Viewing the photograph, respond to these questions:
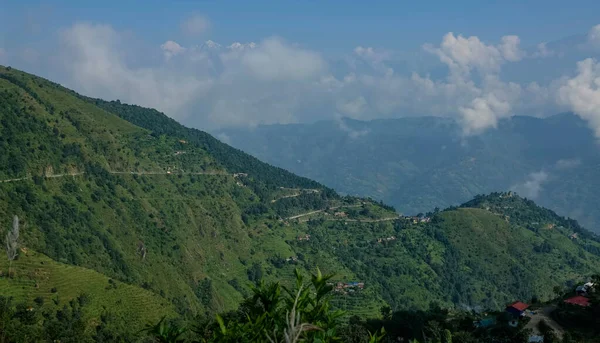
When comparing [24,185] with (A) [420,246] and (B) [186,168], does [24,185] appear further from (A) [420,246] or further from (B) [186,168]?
(A) [420,246]

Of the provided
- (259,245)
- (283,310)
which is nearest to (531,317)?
(283,310)

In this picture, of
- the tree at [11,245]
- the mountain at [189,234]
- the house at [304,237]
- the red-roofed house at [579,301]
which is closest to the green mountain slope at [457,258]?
the mountain at [189,234]

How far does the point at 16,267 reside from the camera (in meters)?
62.7

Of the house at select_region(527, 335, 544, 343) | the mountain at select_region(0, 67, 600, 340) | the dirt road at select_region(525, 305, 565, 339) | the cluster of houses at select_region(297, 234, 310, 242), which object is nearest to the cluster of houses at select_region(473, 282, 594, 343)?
the dirt road at select_region(525, 305, 565, 339)

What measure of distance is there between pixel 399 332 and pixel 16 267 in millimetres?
43491

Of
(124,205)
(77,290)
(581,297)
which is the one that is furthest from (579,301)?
(124,205)

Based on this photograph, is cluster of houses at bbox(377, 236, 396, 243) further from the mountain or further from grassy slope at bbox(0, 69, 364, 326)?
grassy slope at bbox(0, 69, 364, 326)

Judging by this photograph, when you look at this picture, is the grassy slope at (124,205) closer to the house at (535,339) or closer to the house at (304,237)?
the house at (304,237)

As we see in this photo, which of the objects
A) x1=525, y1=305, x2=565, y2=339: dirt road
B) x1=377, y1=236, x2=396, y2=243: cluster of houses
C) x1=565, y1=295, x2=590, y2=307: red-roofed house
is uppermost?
x1=377, y1=236, x2=396, y2=243: cluster of houses

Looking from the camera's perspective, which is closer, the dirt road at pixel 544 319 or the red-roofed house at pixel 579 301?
the dirt road at pixel 544 319

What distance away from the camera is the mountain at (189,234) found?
70.9m

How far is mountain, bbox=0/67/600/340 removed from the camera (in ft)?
233

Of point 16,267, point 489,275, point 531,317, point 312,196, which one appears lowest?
point 16,267

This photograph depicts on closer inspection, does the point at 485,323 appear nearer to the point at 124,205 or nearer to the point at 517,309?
the point at 517,309
